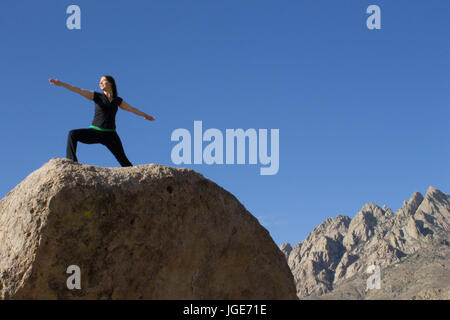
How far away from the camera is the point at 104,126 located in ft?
28.2

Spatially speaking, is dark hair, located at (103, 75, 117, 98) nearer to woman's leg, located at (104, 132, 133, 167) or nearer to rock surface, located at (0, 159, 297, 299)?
woman's leg, located at (104, 132, 133, 167)

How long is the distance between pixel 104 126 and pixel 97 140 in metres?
0.26

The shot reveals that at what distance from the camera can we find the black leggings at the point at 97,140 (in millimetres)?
8312

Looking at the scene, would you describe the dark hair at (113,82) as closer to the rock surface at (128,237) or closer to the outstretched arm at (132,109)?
the outstretched arm at (132,109)

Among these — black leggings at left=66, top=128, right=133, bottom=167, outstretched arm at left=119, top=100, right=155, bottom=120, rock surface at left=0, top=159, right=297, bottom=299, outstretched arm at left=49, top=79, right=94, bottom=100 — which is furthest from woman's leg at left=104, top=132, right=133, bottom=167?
rock surface at left=0, top=159, right=297, bottom=299

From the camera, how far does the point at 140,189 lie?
752 centimetres

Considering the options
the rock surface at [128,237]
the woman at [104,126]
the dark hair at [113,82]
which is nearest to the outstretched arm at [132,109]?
the woman at [104,126]

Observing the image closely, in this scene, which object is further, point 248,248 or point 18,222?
point 248,248

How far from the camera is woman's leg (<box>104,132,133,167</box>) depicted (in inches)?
340

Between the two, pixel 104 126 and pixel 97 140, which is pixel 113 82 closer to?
pixel 104 126
